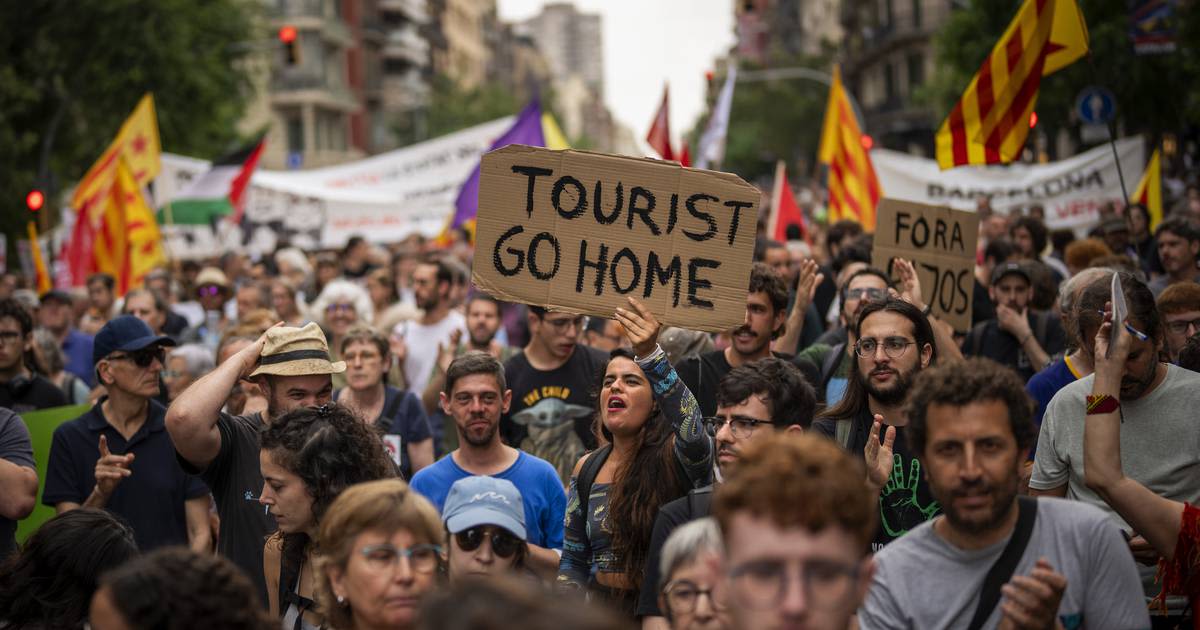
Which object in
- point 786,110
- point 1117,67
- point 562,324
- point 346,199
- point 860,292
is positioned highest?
point 786,110

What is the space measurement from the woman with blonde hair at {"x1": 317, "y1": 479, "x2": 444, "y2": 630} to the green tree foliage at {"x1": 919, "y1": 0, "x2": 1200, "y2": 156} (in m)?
15.4

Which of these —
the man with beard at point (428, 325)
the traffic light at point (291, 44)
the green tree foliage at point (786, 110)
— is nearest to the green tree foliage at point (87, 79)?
the traffic light at point (291, 44)

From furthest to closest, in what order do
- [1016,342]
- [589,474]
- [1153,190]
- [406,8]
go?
[406,8] → [1153,190] → [1016,342] → [589,474]

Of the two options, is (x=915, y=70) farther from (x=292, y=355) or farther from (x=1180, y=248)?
(x=292, y=355)

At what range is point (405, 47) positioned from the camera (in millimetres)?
76250

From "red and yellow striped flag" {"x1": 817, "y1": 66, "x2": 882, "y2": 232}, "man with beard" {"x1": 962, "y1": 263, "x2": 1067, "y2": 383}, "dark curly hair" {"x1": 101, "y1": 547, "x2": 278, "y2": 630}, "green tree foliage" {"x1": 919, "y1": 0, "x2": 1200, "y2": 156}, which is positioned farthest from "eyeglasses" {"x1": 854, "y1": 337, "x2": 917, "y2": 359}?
"green tree foliage" {"x1": 919, "y1": 0, "x2": 1200, "y2": 156}

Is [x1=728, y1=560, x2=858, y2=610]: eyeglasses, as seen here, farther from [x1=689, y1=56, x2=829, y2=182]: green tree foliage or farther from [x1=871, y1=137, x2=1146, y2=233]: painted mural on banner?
[x1=689, y1=56, x2=829, y2=182]: green tree foliage

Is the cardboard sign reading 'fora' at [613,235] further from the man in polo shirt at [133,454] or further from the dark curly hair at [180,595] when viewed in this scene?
the dark curly hair at [180,595]

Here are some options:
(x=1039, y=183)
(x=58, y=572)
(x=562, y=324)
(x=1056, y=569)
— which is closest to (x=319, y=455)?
(x=58, y=572)

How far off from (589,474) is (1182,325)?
274 centimetres

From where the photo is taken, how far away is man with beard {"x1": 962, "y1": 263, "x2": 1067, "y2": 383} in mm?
7902

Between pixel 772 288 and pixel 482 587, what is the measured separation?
476cm

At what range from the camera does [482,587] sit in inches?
81.4

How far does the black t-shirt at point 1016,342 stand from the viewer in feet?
26.1
